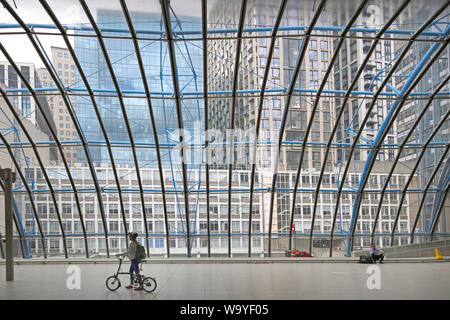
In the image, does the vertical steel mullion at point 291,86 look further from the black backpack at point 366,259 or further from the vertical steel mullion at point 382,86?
the black backpack at point 366,259

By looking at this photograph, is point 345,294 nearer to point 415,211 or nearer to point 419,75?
point 419,75

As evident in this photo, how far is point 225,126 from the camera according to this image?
101 ft

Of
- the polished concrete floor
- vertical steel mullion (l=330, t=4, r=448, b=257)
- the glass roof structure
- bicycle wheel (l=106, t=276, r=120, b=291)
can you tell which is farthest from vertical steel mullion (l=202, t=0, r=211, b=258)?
bicycle wheel (l=106, t=276, r=120, b=291)

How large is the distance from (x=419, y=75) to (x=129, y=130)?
17017 mm

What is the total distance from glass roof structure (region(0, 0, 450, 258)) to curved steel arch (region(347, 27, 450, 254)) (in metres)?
0.10

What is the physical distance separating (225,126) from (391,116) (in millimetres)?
10359

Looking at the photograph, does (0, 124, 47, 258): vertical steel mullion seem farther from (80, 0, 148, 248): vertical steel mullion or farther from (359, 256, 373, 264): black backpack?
(359, 256, 373, 264): black backpack

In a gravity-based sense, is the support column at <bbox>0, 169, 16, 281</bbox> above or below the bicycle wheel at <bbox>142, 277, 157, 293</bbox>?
above

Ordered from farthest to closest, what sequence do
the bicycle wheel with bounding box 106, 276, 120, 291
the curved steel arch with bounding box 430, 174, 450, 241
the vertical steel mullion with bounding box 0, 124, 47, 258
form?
1. the curved steel arch with bounding box 430, 174, 450, 241
2. the vertical steel mullion with bounding box 0, 124, 47, 258
3. the bicycle wheel with bounding box 106, 276, 120, 291

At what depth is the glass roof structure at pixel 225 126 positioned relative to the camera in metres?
23.6

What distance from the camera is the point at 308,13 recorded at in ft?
74.4

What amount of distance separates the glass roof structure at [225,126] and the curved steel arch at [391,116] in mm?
104

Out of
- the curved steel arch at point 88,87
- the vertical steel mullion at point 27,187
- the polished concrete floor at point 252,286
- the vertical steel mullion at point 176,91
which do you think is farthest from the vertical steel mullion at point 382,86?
the vertical steel mullion at point 27,187

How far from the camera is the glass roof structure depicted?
77.6ft
